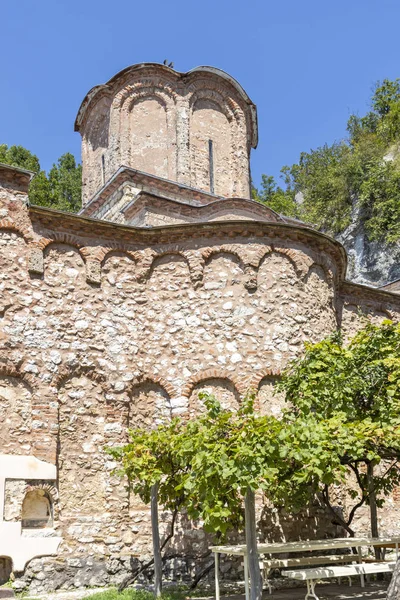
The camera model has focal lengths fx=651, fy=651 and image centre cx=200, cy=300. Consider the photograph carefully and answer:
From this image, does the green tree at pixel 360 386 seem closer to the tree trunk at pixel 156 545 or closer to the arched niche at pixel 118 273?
the tree trunk at pixel 156 545

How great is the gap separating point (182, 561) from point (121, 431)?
2.14 meters

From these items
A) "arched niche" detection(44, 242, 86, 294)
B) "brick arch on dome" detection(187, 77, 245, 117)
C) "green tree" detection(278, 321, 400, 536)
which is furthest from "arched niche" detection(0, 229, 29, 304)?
"brick arch on dome" detection(187, 77, 245, 117)

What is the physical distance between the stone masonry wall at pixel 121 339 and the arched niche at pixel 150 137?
5.07 meters

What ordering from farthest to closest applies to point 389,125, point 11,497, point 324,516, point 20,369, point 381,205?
point 389,125 < point 381,205 < point 324,516 < point 20,369 < point 11,497

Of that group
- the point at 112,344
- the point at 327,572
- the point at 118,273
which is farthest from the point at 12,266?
the point at 327,572

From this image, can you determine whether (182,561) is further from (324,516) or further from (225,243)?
(225,243)

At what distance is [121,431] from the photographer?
1016 centimetres

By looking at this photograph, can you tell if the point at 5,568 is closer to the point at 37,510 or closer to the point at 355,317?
the point at 37,510

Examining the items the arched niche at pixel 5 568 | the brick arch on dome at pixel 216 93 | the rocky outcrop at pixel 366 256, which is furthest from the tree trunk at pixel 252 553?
the rocky outcrop at pixel 366 256

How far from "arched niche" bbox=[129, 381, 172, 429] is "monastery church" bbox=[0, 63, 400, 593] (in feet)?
0.06

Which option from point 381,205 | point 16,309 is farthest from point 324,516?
point 381,205

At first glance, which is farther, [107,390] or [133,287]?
[133,287]

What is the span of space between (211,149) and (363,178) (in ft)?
35.0

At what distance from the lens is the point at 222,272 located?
11.2m
